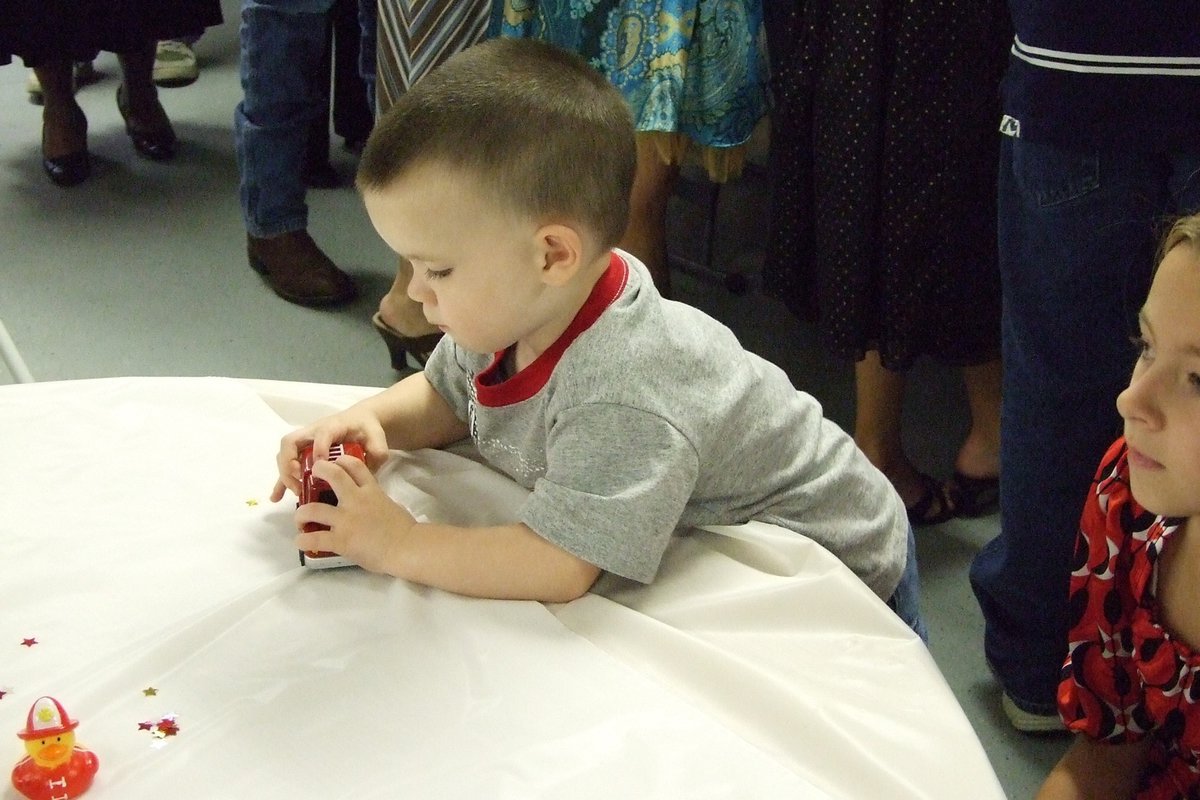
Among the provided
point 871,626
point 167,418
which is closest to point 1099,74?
point 871,626

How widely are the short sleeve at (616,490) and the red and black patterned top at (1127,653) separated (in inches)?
13.0

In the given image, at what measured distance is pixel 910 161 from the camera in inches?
64.0

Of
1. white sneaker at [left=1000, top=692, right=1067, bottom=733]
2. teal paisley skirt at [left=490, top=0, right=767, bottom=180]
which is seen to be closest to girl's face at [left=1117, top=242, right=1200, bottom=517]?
white sneaker at [left=1000, top=692, right=1067, bottom=733]

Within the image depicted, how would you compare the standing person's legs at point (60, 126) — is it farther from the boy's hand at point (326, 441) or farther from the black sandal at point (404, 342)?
the boy's hand at point (326, 441)

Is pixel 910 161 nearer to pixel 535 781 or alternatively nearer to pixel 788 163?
pixel 788 163

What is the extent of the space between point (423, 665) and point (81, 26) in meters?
2.34

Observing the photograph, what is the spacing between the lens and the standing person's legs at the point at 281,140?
2.11 m

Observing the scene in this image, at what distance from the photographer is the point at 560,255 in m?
0.90

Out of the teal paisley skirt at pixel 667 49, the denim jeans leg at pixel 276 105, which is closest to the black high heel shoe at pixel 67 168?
the denim jeans leg at pixel 276 105

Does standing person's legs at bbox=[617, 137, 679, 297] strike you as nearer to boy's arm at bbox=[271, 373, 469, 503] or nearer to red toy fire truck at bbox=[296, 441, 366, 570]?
boy's arm at bbox=[271, 373, 469, 503]

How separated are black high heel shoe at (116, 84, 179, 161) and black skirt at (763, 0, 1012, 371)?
1685 millimetres

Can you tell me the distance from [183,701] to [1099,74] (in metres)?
0.88

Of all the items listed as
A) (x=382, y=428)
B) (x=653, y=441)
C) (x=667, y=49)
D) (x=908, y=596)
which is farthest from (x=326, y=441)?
(x=667, y=49)

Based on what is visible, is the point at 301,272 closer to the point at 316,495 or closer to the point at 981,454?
the point at 981,454
